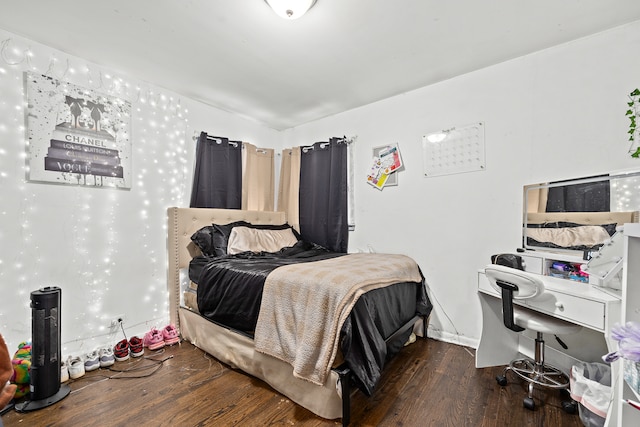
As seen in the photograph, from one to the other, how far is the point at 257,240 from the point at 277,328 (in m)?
1.31

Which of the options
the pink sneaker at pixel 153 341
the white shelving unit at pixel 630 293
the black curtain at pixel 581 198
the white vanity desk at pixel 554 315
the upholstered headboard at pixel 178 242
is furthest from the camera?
the upholstered headboard at pixel 178 242

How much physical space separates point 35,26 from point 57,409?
2.50 meters

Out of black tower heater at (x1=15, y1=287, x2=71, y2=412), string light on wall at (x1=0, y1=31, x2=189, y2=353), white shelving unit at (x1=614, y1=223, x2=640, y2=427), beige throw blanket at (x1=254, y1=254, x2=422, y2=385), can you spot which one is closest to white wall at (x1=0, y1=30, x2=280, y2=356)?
string light on wall at (x1=0, y1=31, x2=189, y2=353)

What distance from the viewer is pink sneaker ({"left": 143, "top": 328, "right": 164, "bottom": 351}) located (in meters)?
2.41

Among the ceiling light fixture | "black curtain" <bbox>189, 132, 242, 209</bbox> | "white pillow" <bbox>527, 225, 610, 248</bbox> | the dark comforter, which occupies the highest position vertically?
the ceiling light fixture

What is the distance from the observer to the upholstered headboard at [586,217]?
1.76m

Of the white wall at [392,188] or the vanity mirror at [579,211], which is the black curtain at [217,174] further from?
the vanity mirror at [579,211]

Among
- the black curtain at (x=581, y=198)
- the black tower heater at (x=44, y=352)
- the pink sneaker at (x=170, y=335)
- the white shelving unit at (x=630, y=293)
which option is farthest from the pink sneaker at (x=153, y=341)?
the black curtain at (x=581, y=198)

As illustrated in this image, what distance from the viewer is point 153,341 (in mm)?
2422

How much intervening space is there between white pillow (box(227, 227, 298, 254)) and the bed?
0.14 m

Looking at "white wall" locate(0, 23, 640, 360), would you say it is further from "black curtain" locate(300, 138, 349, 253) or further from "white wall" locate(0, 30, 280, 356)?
"black curtain" locate(300, 138, 349, 253)

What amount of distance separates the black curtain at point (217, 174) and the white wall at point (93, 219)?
Result: 0.10 meters

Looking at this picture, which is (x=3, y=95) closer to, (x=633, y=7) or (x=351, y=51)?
(x=351, y=51)

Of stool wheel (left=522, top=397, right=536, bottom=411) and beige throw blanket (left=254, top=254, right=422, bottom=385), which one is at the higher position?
beige throw blanket (left=254, top=254, right=422, bottom=385)
